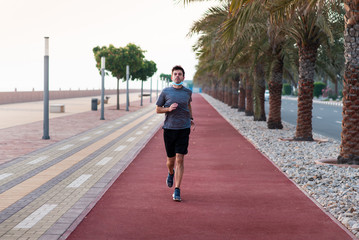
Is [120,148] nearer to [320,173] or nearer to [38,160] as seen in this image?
[38,160]

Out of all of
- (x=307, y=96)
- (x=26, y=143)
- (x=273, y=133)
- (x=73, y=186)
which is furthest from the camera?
(x=273, y=133)

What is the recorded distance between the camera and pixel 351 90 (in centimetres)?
1120

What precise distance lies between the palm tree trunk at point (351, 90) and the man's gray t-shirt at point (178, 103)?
18.0 feet

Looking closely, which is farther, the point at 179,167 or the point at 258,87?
the point at 258,87

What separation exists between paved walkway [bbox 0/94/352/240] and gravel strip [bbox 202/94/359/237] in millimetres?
223

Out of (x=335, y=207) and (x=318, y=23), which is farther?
(x=318, y=23)

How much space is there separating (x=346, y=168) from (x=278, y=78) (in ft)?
31.3

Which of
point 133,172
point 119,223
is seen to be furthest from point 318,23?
point 119,223

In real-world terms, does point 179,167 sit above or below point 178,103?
below

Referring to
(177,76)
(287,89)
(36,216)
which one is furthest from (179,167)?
(287,89)

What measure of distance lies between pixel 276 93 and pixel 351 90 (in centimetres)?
902

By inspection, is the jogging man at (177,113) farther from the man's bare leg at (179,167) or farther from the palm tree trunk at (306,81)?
the palm tree trunk at (306,81)

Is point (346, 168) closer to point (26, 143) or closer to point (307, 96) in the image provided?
point (307, 96)

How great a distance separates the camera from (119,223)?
19.6ft
